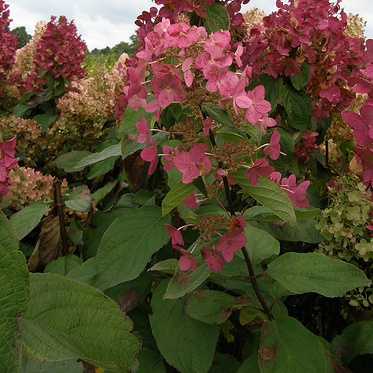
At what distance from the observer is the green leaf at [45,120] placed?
7.39 feet

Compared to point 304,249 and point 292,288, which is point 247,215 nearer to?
point 292,288

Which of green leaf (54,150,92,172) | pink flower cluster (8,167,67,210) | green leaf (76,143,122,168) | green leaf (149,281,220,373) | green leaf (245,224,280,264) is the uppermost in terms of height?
green leaf (76,143,122,168)

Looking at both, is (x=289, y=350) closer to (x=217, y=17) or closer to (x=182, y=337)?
(x=182, y=337)

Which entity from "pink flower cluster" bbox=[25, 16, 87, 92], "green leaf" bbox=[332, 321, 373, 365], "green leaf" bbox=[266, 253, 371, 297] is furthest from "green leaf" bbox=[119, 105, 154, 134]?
"pink flower cluster" bbox=[25, 16, 87, 92]

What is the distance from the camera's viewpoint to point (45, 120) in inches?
90.5

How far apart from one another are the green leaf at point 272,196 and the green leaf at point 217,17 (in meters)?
0.66

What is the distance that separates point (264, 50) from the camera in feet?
4.78

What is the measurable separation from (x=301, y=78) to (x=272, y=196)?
81 centimetres

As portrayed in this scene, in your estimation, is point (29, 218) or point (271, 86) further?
point (271, 86)

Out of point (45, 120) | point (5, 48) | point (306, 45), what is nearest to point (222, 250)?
point (306, 45)

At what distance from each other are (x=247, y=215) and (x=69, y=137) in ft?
4.72

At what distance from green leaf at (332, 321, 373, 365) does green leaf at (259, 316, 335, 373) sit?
193 mm

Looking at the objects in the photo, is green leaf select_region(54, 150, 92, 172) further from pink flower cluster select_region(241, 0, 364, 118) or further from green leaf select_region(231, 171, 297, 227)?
green leaf select_region(231, 171, 297, 227)

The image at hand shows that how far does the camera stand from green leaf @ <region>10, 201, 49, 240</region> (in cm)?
128
